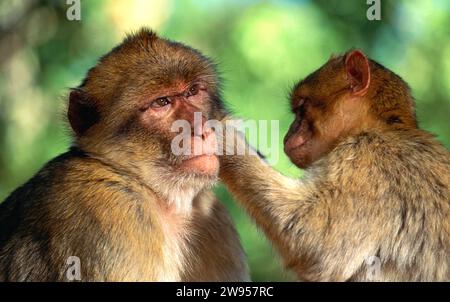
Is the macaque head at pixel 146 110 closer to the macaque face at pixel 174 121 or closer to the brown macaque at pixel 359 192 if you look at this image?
the macaque face at pixel 174 121

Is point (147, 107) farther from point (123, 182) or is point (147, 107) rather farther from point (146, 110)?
point (123, 182)

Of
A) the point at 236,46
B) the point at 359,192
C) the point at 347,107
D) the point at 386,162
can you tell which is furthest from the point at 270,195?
the point at 236,46

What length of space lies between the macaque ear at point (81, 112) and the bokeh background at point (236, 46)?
147 cm

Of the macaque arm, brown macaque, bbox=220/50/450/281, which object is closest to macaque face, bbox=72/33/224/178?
the macaque arm

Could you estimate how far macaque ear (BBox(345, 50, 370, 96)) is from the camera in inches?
225

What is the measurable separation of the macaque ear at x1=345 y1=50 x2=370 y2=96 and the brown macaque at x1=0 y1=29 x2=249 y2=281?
945mm

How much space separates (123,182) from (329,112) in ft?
4.97

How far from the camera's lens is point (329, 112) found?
5.79 m

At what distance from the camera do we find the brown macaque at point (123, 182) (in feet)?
15.8
